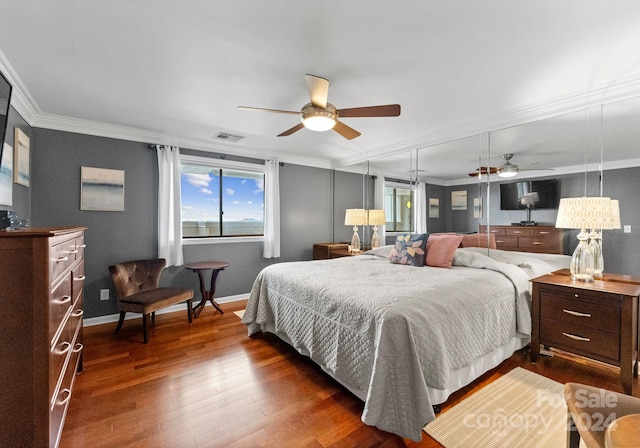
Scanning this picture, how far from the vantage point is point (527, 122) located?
9.24ft

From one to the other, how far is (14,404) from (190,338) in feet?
6.29

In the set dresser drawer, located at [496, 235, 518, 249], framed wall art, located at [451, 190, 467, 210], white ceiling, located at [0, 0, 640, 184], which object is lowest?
dresser drawer, located at [496, 235, 518, 249]

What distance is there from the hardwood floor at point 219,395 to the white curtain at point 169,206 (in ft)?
3.89

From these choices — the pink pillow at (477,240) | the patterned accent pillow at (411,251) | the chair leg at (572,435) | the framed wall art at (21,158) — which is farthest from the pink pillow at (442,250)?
the framed wall art at (21,158)

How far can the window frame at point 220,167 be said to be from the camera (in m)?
4.10

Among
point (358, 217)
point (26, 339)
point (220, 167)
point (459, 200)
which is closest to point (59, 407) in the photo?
point (26, 339)

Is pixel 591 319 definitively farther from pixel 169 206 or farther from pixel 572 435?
pixel 169 206

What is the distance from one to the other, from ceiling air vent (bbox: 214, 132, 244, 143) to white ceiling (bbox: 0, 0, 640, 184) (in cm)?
20

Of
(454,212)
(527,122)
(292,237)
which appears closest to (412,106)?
(527,122)

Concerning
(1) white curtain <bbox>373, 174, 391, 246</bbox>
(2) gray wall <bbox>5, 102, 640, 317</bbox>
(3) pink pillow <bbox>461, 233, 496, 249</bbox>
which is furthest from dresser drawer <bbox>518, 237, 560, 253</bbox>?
(1) white curtain <bbox>373, 174, 391, 246</bbox>

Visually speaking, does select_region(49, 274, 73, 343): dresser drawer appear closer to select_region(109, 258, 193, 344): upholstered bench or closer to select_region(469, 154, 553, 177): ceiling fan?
select_region(109, 258, 193, 344): upholstered bench

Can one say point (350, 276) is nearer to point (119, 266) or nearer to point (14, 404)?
point (14, 404)

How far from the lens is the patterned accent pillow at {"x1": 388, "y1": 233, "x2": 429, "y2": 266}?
10.2 ft

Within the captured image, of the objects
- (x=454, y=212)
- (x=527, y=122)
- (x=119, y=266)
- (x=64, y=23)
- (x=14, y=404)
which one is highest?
(x=64, y=23)
